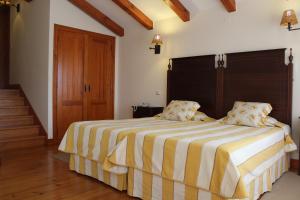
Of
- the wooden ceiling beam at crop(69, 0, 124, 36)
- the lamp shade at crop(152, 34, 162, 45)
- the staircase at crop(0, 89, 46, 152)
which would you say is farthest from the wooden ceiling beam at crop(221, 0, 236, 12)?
the staircase at crop(0, 89, 46, 152)

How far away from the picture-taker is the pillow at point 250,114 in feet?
10.2

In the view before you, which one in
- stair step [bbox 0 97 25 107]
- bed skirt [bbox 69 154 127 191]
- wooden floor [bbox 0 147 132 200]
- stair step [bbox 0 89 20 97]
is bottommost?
wooden floor [bbox 0 147 132 200]

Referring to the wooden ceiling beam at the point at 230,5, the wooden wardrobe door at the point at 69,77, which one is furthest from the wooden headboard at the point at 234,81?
the wooden wardrobe door at the point at 69,77

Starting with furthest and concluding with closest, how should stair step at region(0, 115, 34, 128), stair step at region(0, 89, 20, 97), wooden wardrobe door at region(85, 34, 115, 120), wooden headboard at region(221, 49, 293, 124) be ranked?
stair step at region(0, 89, 20, 97), wooden wardrobe door at region(85, 34, 115, 120), stair step at region(0, 115, 34, 128), wooden headboard at region(221, 49, 293, 124)

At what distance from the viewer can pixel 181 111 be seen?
3766mm

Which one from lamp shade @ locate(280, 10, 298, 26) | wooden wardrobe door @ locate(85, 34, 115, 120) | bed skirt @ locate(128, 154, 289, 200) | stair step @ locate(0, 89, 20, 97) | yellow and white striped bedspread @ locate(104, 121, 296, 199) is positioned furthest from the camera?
stair step @ locate(0, 89, 20, 97)

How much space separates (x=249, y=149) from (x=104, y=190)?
1463 millimetres

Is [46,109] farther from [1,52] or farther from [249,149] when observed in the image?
[249,149]

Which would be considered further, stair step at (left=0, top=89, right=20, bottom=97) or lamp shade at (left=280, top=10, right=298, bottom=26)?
stair step at (left=0, top=89, right=20, bottom=97)

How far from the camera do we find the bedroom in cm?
321

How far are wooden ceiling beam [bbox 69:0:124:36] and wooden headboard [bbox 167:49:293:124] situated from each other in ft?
5.31

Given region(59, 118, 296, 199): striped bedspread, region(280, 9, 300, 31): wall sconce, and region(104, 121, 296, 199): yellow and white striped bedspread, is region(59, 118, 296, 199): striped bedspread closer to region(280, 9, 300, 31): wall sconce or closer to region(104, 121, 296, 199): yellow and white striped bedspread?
region(104, 121, 296, 199): yellow and white striped bedspread

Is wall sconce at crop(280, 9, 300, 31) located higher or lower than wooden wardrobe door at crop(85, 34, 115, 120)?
higher

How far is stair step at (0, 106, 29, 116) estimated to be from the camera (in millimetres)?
4918
